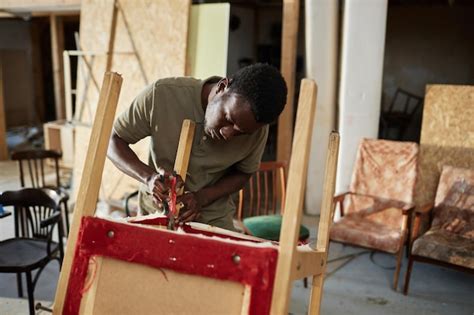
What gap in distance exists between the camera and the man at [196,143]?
4.78 feet

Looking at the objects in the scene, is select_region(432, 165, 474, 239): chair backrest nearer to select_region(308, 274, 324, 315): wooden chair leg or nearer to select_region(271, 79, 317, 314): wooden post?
select_region(308, 274, 324, 315): wooden chair leg

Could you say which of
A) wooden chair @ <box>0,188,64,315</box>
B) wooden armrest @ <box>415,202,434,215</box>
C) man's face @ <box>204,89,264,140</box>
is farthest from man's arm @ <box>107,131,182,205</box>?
wooden armrest @ <box>415,202,434,215</box>

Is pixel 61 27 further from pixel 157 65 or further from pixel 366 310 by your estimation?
pixel 366 310

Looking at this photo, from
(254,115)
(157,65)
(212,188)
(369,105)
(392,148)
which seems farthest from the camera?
(157,65)

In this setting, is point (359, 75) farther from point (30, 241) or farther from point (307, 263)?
point (307, 263)

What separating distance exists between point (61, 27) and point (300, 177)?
23.8 ft

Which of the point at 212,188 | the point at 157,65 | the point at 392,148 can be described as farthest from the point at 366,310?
the point at 157,65

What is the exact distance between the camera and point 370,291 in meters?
3.19

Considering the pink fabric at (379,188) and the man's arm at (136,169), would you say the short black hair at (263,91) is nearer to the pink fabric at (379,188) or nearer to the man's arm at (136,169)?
the man's arm at (136,169)

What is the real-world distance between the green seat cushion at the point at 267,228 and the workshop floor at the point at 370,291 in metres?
0.46

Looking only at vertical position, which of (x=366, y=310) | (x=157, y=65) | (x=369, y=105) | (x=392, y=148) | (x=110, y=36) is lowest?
(x=366, y=310)

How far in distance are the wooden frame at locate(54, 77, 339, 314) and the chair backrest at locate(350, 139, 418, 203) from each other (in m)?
2.64

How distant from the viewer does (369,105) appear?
4.07 m

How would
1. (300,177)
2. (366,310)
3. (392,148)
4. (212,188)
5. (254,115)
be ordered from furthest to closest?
1. (392,148)
2. (366,310)
3. (212,188)
4. (254,115)
5. (300,177)
